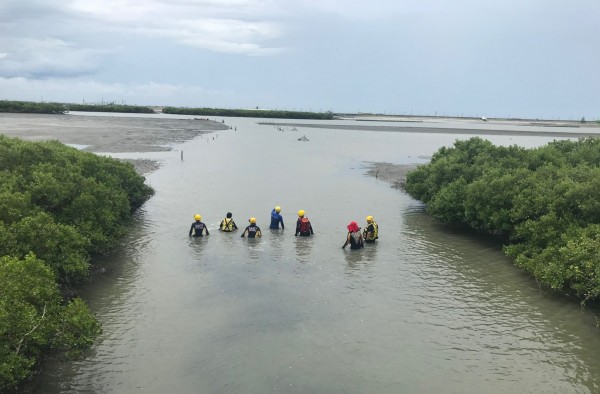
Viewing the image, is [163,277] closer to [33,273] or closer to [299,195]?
[33,273]

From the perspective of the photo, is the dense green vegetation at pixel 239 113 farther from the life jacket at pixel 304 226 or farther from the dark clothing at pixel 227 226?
the life jacket at pixel 304 226

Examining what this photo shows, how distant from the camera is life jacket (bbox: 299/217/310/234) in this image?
27453mm

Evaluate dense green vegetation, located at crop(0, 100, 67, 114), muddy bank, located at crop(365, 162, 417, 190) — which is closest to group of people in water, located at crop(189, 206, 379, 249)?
muddy bank, located at crop(365, 162, 417, 190)

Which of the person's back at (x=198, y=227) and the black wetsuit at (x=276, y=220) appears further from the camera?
the black wetsuit at (x=276, y=220)

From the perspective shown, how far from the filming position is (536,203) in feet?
77.3

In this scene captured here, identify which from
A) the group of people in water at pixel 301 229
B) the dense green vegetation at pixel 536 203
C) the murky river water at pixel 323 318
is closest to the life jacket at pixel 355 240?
the group of people in water at pixel 301 229

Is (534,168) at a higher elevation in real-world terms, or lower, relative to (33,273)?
higher

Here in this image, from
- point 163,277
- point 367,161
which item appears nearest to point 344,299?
point 163,277

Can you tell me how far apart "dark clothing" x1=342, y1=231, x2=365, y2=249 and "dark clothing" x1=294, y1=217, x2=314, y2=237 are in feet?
9.40

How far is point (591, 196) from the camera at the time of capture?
21875 millimetres

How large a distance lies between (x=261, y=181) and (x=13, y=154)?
87.8 ft

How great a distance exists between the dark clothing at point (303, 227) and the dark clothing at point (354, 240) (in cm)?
286

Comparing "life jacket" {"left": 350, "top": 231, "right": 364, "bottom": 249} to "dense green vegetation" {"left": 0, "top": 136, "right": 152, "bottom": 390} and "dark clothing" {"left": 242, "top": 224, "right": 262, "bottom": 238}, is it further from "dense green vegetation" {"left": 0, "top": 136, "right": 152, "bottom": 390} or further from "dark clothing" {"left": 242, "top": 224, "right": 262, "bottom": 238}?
"dense green vegetation" {"left": 0, "top": 136, "right": 152, "bottom": 390}

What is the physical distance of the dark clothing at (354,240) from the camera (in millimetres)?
25266
